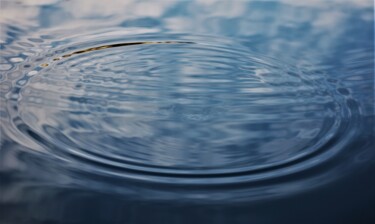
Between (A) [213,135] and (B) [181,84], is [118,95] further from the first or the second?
(A) [213,135]

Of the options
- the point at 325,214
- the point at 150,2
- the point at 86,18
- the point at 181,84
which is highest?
the point at 150,2

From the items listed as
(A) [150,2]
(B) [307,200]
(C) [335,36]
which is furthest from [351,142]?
(A) [150,2]

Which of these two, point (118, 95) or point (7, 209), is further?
point (118, 95)

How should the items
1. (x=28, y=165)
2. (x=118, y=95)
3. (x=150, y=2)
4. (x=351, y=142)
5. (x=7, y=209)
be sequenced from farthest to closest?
(x=150, y=2) < (x=118, y=95) < (x=351, y=142) < (x=28, y=165) < (x=7, y=209)

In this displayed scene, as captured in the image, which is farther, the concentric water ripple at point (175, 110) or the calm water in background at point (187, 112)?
the concentric water ripple at point (175, 110)
